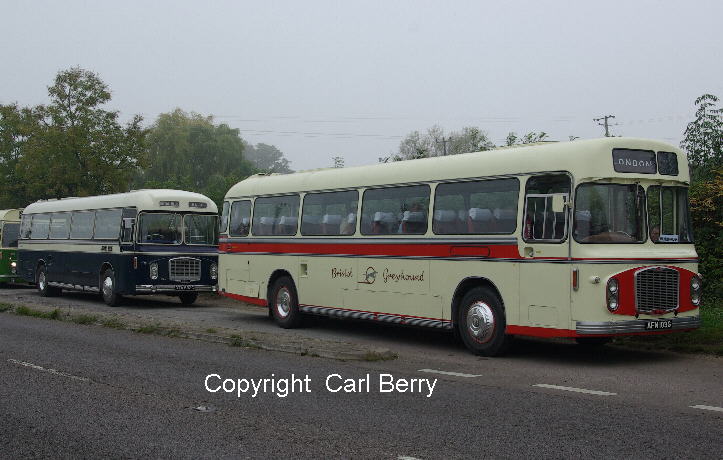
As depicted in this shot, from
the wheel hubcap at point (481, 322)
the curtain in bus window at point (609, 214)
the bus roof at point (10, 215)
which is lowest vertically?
the wheel hubcap at point (481, 322)

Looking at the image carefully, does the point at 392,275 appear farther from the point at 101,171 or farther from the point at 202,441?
the point at 101,171

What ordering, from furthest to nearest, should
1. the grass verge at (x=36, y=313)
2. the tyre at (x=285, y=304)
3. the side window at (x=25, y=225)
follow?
the side window at (x=25, y=225), the grass verge at (x=36, y=313), the tyre at (x=285, y=304)

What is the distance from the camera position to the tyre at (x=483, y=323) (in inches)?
484

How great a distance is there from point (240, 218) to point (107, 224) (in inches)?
269

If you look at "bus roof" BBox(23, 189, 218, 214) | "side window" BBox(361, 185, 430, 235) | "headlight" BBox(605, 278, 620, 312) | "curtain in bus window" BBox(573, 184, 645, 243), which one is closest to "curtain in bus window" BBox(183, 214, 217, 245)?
"bus roof" BBox(23, 189, 218, 214)

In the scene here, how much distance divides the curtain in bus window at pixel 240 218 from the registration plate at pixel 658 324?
9404 millimetres

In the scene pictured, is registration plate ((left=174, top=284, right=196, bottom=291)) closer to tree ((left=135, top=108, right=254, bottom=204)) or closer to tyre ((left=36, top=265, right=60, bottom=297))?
tyre ((left=36, top=265, right=60, bottom=297))

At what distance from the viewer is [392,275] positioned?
47.4 feet

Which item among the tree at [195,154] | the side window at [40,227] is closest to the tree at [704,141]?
the side window at [40,227]

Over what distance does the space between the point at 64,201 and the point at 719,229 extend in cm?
1932

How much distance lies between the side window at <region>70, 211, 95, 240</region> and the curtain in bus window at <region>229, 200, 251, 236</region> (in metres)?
7.62

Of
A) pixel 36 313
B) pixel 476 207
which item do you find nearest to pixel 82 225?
pixel 36 313

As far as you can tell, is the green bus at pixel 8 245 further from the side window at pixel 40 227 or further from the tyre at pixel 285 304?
the tyre at pixel 285 304

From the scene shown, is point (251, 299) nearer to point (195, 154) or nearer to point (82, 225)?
point (82, 225)
